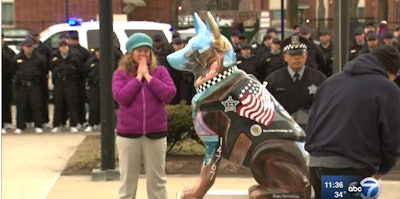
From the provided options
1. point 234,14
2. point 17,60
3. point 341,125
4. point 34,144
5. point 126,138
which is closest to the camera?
point 341,125

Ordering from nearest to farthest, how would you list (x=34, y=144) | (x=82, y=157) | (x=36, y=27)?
1. (x=82, y=157)
2. (x=34, y=144)
3. (x=36, y=27)

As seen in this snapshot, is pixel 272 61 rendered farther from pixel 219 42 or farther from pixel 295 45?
pixel 219 42

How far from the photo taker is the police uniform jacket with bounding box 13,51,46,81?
11812 mm

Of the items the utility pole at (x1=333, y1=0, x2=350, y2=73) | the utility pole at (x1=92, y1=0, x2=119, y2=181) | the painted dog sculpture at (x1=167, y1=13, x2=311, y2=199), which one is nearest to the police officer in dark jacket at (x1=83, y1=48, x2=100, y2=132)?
the utility pole at (x1=92, y1=0, x2=119, y2=181)

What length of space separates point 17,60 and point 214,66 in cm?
724

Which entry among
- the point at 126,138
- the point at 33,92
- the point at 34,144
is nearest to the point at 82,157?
the point at 34,144

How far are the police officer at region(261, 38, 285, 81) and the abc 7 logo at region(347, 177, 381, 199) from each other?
751 centimetres

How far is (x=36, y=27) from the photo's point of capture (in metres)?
29.1

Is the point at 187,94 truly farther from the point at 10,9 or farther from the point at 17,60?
the point at 10,9

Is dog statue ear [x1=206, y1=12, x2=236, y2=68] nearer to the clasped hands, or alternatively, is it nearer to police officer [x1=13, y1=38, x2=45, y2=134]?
the clasped hands

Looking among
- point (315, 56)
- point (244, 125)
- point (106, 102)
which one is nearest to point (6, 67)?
point (106, 102)

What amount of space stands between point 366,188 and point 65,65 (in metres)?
8.54

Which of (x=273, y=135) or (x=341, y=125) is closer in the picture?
(x=341, y=125)

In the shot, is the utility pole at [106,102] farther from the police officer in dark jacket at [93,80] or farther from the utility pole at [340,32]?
the police officer in dark jacket at [93,80]
